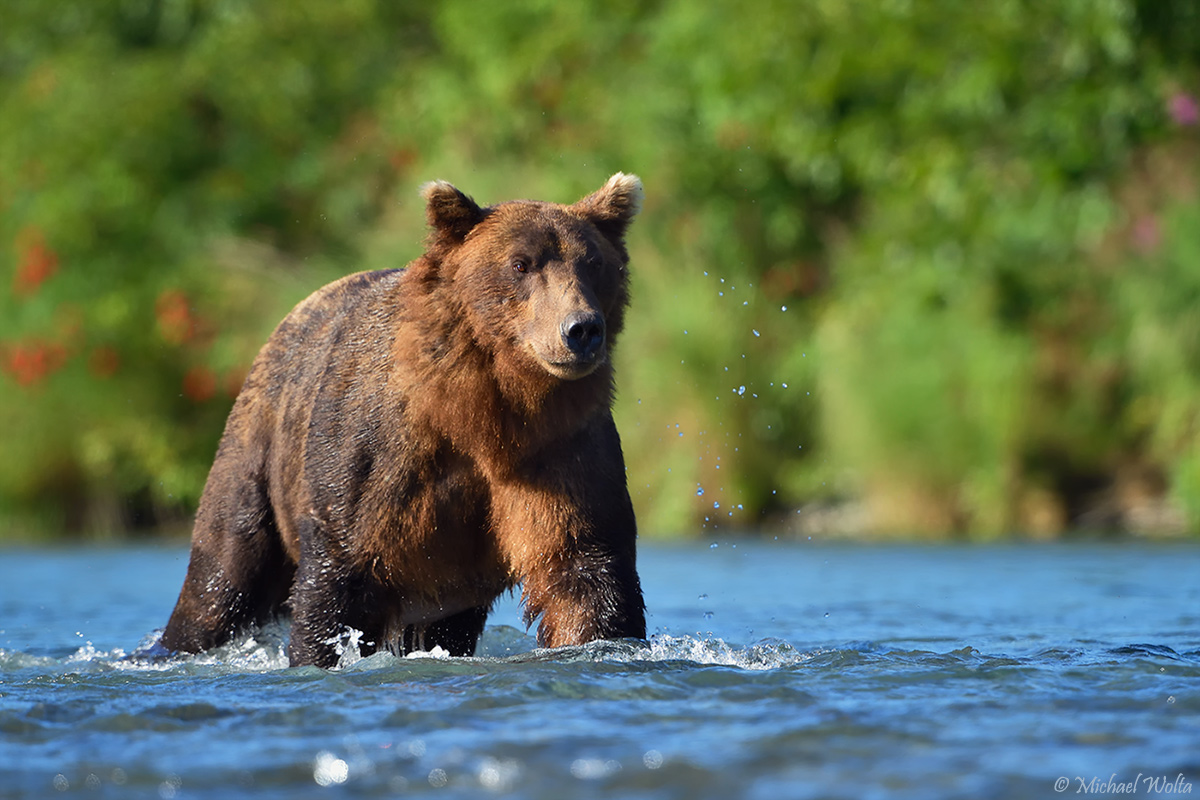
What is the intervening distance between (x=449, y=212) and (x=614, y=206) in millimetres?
593

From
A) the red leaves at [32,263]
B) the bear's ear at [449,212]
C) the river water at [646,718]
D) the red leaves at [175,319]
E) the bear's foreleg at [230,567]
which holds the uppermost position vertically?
the red leaves at [32,263]

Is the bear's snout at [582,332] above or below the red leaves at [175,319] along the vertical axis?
below

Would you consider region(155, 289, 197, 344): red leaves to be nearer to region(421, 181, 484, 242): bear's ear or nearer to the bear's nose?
region(421, 181, 484, 242): bear's ear

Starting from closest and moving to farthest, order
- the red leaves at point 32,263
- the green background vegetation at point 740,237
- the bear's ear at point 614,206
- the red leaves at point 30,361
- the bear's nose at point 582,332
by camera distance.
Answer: the bear's nose at point 582,332
the bear's ear at point 614,206
the green background vegetation at point 740,237
the red leaves at point 30,361
the red leaves at point 32,263

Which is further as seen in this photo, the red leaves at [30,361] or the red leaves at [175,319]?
the red leaves at [175,319]

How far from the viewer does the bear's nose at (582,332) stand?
15.6ft

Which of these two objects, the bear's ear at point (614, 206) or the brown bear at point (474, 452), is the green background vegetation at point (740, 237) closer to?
the bear's ear at point (614, 206)

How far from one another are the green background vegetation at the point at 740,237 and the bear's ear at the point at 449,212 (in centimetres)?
681

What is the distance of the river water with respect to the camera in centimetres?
363

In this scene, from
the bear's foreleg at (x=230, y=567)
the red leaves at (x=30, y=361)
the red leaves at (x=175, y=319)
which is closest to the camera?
the bear's foreleg at (x=230, y=567)

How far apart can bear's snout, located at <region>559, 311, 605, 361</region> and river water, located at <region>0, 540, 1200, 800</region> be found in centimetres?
96

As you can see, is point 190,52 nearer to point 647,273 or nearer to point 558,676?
point 647,273

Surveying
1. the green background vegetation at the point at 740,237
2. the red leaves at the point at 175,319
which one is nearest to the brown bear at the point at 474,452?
the green background vegetation at the point at 740,237

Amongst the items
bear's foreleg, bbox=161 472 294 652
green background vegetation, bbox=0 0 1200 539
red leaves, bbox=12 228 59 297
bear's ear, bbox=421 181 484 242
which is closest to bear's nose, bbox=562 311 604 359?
bear's ear, bbox=421 181 484 242
